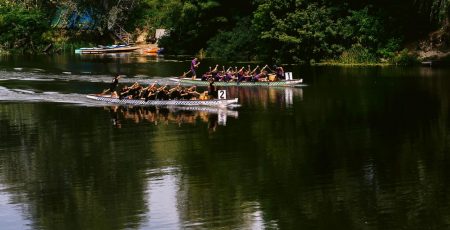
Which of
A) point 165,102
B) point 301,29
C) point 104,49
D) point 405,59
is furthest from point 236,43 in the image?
point 165,102

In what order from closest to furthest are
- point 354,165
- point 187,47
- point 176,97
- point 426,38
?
point 354,165 → point 176,97 → point 426,38 → point 187,47

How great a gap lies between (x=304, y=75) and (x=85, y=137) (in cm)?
2792

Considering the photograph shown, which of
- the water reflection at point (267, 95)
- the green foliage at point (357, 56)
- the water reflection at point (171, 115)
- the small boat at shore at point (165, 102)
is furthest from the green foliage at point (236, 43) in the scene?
the water reflection at point (171, 115)

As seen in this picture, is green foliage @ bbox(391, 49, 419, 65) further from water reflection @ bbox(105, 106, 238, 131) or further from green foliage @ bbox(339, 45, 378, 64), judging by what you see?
water reflection @ bbox(105, 106, 238, 131)

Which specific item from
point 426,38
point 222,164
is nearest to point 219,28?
point 426,38

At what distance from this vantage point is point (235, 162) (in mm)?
26812

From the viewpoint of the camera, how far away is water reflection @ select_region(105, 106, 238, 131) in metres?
35.8

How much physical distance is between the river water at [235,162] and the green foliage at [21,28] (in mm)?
44380

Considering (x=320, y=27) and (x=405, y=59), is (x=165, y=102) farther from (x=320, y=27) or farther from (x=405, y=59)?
(x=405, y=59)

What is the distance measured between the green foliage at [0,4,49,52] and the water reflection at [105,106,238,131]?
51.2m

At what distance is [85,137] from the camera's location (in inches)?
1259

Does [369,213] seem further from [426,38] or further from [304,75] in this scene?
[426,38]

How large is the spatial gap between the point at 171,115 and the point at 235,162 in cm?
1156

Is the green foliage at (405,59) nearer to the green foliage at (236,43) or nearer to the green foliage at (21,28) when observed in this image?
the green foliage at (236,43)
